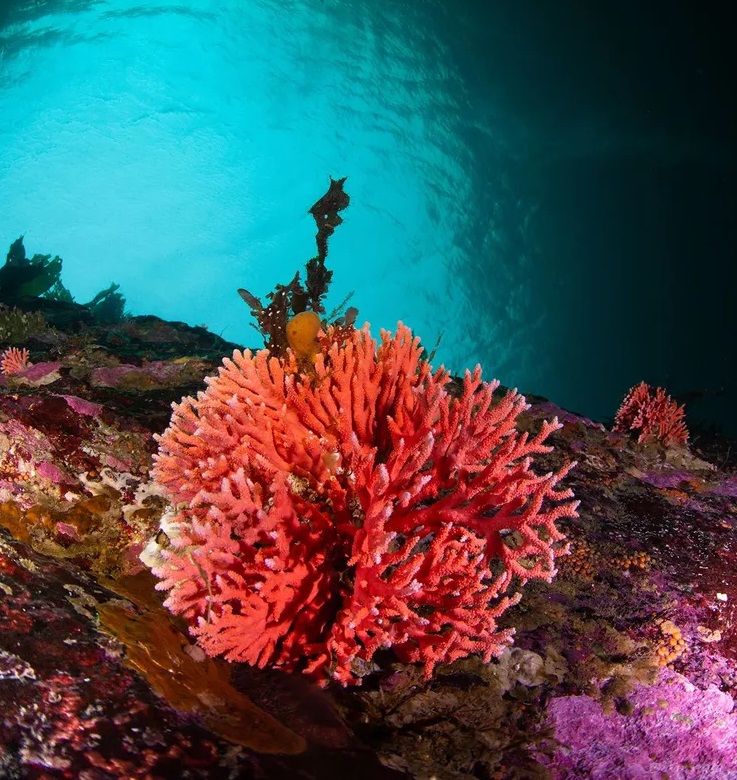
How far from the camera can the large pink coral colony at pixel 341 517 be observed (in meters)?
2.17

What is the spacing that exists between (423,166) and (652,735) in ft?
182

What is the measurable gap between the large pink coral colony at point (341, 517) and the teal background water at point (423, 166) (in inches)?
310

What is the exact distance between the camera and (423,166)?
51.0 m

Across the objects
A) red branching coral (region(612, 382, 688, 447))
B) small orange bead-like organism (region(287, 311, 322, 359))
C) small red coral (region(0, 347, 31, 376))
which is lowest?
small red coral (region(0, 347, 31, 376))

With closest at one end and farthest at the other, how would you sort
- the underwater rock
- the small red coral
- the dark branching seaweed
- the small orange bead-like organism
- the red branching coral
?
the underwater rock
the small orange bead-like organism
the dark branching seaweed
the red branching coral
the small red coral

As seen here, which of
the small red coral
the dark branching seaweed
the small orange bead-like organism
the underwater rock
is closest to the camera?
the underwater rock

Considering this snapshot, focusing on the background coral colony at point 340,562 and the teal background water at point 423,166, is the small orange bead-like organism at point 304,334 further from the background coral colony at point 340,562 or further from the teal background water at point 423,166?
the teal background water at point 423,166

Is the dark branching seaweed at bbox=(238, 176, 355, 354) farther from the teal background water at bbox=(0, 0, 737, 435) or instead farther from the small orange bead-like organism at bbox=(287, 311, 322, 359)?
the teal background water at bbox=(0, 0, 737, 435)

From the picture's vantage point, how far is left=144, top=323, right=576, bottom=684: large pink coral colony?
2170mm

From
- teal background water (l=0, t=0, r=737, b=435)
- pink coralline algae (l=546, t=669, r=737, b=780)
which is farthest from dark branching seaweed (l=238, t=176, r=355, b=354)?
teal background water (l=0, t=0, r=737, b=435)

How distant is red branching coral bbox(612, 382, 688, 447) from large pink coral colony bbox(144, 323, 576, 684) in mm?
4428

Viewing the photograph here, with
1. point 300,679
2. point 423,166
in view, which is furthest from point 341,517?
point 423,166

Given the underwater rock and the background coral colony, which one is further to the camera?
the background coral colony

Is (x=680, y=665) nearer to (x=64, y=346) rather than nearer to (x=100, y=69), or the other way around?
(x=64, y=346)
